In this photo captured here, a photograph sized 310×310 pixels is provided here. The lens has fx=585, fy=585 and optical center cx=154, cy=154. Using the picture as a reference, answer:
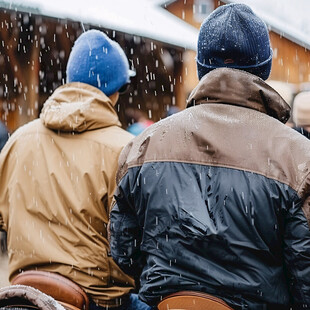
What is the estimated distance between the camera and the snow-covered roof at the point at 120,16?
23.3 feet

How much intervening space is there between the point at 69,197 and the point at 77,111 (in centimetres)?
43

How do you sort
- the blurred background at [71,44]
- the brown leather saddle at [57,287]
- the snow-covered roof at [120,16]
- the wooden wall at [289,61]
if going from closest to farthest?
the brown leather saddle at [57,287]
the snow-covered roof at [120,16]
the blurred background at [71,44]
the wooden wall at [289,61]

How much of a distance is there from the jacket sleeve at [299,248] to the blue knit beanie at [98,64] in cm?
166

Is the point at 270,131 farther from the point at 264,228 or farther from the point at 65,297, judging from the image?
the point at 65,297

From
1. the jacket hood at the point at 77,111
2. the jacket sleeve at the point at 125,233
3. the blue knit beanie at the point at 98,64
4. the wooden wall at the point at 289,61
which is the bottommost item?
the wooden wall at the point at 289,61

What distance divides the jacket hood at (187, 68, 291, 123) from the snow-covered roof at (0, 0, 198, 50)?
203 inches

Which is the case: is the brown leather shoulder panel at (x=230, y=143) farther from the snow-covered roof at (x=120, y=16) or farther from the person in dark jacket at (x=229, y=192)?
the snow-covered roof at (x=120, y=16)

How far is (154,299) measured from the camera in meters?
2.13

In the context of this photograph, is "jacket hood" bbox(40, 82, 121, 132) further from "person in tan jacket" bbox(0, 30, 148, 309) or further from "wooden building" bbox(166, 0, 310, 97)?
"wooden building" bbox(166, 0, 310, 97)

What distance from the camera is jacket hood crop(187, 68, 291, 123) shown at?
2.16 metres

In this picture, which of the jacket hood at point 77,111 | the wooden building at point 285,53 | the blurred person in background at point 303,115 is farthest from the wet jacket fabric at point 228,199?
the wooden building at point 285,53

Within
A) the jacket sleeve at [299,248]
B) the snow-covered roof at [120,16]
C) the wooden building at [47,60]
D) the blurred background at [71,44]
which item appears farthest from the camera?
the wooden building at [47,60]

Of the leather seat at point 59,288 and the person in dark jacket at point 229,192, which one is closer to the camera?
the person in dark jacket at point 229,192

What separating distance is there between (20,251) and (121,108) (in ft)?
21.7
